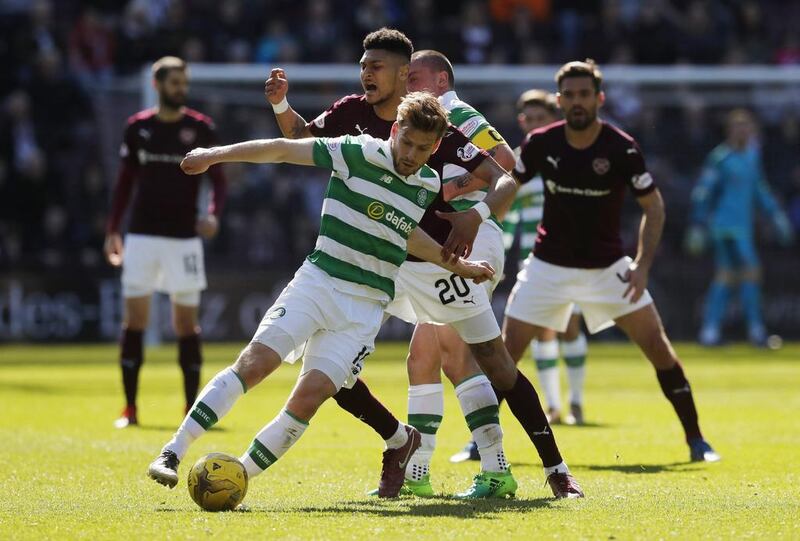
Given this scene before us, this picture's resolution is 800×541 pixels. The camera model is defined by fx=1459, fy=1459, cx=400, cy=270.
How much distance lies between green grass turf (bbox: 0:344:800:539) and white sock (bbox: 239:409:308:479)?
258mm

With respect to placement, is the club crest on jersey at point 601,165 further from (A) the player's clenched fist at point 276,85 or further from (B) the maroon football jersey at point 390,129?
(A) the player's clenched fist at point 276,85

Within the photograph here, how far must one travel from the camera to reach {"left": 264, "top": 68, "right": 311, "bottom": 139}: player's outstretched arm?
7852mm

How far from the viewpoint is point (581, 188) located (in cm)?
972

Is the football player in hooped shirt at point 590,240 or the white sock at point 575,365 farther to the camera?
the white sock at point 575,365

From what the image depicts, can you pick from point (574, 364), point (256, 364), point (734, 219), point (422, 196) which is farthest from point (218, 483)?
point (734, 219)

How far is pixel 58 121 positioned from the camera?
23828mm

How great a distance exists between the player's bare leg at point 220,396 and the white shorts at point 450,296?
107 centimetres

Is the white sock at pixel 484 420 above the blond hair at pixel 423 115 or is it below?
below

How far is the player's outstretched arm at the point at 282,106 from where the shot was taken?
25.8 feet

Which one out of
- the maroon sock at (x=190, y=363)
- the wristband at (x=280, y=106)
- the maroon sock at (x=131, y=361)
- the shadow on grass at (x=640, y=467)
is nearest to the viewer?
the wristband at (x=280, y=106)

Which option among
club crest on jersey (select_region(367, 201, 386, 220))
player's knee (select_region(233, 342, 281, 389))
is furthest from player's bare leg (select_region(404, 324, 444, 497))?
player's knee (select_region(233, 342, 281, 389))

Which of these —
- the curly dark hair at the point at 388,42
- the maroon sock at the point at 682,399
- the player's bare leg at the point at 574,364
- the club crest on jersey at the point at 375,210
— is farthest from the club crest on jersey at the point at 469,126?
the player's bare leg at the point at 574,364

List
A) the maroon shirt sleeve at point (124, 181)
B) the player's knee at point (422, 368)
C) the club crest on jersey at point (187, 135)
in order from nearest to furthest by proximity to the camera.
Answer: the player's knee at point (422, 368), the club crest on jersey at point (187, 135), the maroon shirt sleeve at point (124, 181)

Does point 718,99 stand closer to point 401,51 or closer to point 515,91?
point 515,91
